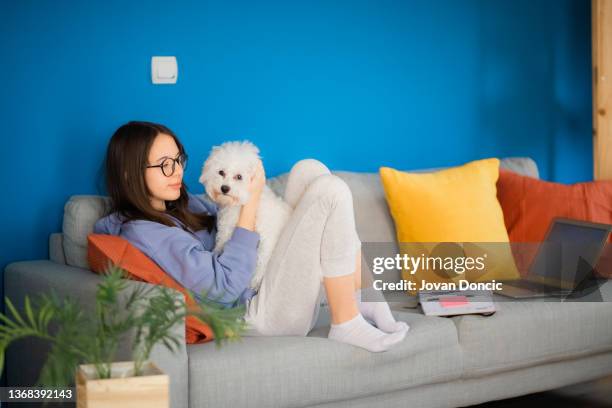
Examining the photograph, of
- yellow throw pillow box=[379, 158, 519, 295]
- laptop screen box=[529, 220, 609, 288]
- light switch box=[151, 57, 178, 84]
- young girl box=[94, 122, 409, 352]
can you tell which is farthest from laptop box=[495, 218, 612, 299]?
light switch box=[151, 57, 178, 84]

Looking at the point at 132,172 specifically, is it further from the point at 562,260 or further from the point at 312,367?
the point at 562,260

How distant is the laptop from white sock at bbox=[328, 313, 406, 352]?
0.76 metres

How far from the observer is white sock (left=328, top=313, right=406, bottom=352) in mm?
2527

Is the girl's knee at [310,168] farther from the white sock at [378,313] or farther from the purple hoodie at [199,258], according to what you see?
the white sock at [378,313]

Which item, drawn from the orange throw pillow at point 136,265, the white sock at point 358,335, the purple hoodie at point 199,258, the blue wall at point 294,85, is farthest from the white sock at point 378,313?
the blue wall at point 294,85

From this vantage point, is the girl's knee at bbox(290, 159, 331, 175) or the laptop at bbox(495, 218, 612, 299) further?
the laptop at bbox(495, 218, 612, 299)

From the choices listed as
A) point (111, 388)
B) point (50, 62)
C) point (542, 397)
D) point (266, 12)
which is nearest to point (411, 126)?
point (266, 12)

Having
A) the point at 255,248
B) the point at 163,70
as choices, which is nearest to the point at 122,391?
the point at 255,248

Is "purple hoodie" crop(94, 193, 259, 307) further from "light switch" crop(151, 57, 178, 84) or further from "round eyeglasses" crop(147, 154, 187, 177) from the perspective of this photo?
"light switch" crop(151, 57, 178, 84)

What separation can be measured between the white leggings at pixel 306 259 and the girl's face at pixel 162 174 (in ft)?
1.29

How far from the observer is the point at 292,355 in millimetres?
2434

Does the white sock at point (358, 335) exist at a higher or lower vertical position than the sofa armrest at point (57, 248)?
lower

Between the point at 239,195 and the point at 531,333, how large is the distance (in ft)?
3.60

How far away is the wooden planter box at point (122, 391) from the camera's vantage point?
1.70m
